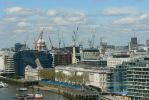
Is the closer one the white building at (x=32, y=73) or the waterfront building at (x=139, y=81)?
the waterfront building at (x=139, y=81)

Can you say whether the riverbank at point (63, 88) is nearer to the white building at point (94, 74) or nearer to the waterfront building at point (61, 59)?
the white building at point (94, 74)

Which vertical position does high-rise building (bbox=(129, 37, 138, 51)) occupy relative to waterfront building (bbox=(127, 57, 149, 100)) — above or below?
above

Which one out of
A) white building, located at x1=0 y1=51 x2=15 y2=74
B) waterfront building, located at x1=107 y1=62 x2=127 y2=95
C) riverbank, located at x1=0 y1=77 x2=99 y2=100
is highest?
white building, located at x1=0 y1=51 x2=15 y2=74

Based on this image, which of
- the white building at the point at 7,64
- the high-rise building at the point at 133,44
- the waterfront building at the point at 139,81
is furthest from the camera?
the high-rise building at the point at 133,44

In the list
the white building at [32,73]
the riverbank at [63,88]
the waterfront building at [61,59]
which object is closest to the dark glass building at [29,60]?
the waterfront building at [61,59]

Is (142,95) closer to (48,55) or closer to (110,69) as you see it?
(110,69)

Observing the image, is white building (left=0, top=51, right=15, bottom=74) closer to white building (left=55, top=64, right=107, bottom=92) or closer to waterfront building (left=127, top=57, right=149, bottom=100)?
white building (left=55, top=64, right=107, bottom=92)

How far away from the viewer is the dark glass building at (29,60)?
8625 cm

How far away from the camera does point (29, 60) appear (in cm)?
8744

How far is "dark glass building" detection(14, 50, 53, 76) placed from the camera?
8625 cm

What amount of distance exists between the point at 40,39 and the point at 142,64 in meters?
73.4

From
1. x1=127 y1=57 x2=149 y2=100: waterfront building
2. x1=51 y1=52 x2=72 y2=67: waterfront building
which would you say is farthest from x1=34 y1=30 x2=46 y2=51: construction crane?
x1=127 y1=57 x2=149 y2=100: waterfront building

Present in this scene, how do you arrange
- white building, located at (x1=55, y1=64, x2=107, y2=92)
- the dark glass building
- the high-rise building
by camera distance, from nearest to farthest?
white building, located at (x1=55, y1=64, x2=107, y2=92) < the dark glass building < the high-rise building

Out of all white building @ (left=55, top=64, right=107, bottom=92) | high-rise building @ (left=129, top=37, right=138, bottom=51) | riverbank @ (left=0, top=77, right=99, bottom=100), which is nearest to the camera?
riverbank @ (left=0, top=77, right=99, bottom=100)
